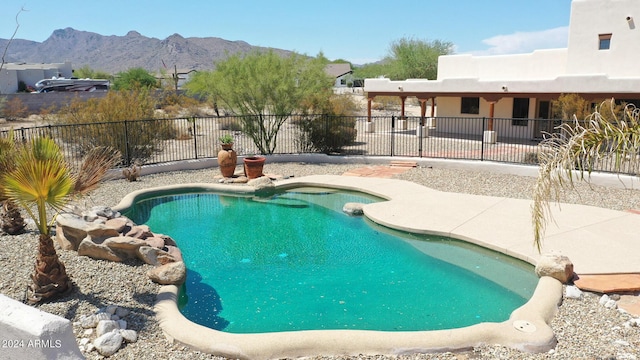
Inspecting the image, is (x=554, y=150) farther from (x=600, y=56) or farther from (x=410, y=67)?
(x=410, y=67)

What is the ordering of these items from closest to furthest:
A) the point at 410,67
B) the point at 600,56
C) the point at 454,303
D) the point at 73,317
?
the point at 73,317, the point at 454,303, the point at 600,56, the point at 410,67

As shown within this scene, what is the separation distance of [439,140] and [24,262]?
2088cm

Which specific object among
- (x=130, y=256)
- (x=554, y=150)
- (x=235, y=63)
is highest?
(x=235, y=63)

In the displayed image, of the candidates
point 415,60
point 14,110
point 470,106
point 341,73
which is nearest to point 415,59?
point 415,60

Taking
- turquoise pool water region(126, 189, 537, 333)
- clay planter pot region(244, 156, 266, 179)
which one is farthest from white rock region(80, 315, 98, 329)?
clay planter pot region(244, 156, 266, 179)

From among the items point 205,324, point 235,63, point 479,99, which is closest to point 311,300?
point 205,324

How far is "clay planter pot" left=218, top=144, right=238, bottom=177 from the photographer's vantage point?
15969 mm

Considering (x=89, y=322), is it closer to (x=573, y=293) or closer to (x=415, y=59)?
(x=573, y=293)

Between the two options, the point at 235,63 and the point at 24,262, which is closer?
the point at 24,262

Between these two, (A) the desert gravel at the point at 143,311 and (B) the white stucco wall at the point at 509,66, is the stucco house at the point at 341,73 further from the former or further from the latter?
(A) the desert gravel at the point at 143,311

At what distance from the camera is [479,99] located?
91.7ft

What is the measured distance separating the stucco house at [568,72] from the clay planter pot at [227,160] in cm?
1037

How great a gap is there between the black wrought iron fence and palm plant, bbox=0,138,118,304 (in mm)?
7752

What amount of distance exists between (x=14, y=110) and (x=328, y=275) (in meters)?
34.9
